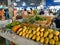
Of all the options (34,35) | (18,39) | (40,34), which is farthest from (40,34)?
(18,39)

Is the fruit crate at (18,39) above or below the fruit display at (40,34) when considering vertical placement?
below

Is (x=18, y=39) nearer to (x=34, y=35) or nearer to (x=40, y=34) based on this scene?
(x=34, y=35)

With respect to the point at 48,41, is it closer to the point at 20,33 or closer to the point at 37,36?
the point at 37,36

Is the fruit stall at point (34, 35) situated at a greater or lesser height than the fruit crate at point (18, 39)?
greater

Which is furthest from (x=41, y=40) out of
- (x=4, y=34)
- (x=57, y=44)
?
(x=4, y=34)

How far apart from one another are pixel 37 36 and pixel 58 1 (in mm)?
6805

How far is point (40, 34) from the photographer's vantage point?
2734 mm

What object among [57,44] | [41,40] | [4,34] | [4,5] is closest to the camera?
[57,44]

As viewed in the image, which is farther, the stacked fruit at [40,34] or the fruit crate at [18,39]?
the fruit crate at [18,39]

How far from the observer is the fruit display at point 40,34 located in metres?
2.53

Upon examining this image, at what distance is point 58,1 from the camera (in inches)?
363

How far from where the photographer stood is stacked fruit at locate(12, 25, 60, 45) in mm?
2525

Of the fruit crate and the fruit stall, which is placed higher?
the fruit stall

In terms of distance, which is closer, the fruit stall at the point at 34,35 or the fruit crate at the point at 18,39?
the fruit stall at the point at 34,35
